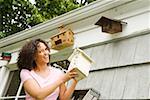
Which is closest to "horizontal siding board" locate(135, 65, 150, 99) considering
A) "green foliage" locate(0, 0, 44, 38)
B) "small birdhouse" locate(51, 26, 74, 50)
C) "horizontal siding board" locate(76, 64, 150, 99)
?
"horizontal siding board" locate(76, 64, 150, 99)

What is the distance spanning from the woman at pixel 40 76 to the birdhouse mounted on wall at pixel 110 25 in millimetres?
896

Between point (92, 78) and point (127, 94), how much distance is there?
47 centimetres

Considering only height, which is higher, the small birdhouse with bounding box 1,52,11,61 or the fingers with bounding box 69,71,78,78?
the small birdhouse with bounding box 1,52,11,61

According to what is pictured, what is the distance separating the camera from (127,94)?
1923mm

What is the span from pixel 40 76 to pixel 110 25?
103cm

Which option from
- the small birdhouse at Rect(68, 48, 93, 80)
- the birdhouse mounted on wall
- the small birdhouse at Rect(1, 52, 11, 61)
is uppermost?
the small birdhouse at Rect(1, 52, 11, 61)

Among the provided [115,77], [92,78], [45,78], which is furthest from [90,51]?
[45,78]

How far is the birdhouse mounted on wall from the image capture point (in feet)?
7.20

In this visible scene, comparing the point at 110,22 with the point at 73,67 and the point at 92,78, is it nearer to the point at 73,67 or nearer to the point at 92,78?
the point at 92,78

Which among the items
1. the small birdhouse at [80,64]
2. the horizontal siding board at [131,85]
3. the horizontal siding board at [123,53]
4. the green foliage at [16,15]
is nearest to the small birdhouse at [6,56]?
the horizontal siding board at [123,53]

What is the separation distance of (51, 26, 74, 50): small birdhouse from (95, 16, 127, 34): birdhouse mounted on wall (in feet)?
1.50

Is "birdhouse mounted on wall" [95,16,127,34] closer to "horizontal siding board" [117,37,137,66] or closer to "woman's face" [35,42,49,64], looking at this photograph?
"horizontal siding board" [117,37,137,66]

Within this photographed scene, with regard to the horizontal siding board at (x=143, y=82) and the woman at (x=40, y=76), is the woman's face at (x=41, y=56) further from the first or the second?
the horizontal siding board at (x=143, y=82)

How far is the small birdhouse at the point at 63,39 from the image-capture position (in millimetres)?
2650
